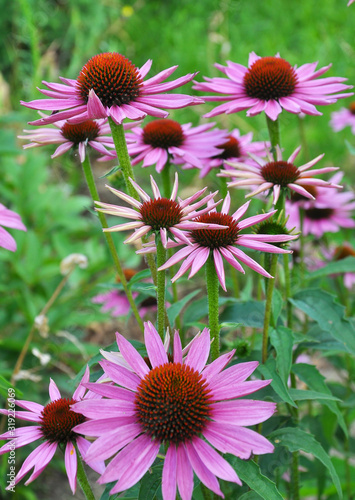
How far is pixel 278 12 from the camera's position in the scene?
4070mm

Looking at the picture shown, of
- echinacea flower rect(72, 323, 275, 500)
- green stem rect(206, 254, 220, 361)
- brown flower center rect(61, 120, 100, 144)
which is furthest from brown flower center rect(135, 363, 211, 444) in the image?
brown flower center rect(61, 120, 100, 144)

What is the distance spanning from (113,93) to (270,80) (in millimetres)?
302

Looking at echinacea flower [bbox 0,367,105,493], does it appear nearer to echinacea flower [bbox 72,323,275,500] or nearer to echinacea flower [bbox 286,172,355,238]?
echinacea flower [bbox 72,323,275,500]

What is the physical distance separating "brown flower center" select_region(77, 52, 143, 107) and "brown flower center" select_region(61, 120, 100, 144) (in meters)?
0.08

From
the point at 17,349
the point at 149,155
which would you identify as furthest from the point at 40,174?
the point at 149,155

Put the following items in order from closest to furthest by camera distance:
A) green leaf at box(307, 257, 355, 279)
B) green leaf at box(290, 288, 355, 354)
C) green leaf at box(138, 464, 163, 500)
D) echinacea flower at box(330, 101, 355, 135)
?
green leaf at box(138, 464, 163, 500), green leaf at box(290, 288, 355, 354), green leaf at box(307, 257, 355, 279), echinacea flower at box(330, 101, 355, 135)

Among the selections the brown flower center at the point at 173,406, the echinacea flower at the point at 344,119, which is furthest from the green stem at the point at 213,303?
the echinacea flower at the point at 344,119

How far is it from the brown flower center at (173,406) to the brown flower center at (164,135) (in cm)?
51

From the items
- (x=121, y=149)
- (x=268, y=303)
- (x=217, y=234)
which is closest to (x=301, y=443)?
(x=268, y=303)

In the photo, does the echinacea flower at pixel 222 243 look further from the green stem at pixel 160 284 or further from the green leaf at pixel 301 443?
the green leaf at pixel 301 443

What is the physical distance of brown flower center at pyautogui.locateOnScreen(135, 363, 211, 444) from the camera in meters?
0.54

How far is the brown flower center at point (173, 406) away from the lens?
537 mm

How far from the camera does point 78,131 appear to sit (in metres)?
0.80

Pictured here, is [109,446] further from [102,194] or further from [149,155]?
[102,194]
